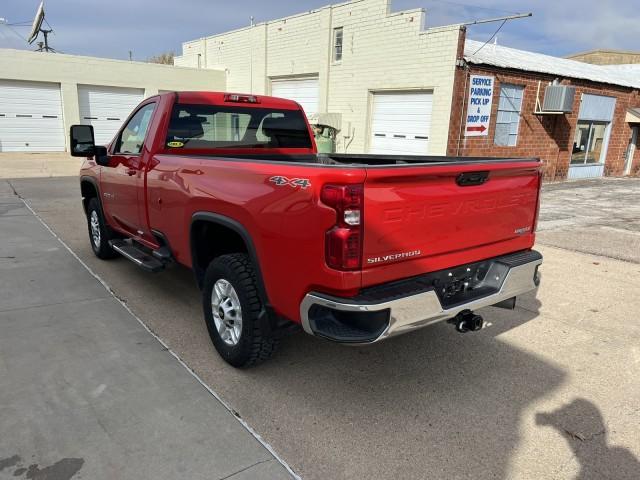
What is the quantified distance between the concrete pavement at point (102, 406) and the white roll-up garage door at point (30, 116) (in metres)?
19.3

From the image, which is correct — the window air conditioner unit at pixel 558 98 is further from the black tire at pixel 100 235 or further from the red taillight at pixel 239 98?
the black tire at pixel 100 235

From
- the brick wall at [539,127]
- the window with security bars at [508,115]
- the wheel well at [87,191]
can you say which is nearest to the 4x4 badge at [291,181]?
the wheel well at [87,191]

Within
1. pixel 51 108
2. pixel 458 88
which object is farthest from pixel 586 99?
pixel 51 108

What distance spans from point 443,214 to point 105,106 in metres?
22.7

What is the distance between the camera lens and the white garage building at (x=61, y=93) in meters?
20.2

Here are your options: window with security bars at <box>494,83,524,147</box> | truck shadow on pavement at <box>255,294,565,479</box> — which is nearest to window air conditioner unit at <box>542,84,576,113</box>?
window with security bars at <box>494,83,524,147</box>

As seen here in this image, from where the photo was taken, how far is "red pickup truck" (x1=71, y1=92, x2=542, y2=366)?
103 inches

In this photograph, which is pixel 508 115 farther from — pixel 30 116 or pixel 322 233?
pixel 30 116

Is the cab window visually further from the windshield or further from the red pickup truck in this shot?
the windshield

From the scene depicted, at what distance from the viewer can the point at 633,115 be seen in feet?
62.5

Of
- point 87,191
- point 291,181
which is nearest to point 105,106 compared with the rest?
point 87,191

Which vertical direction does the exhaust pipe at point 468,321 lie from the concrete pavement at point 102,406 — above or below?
above

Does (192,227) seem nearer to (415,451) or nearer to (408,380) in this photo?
(408,380)

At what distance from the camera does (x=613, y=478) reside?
2531 millimetres
